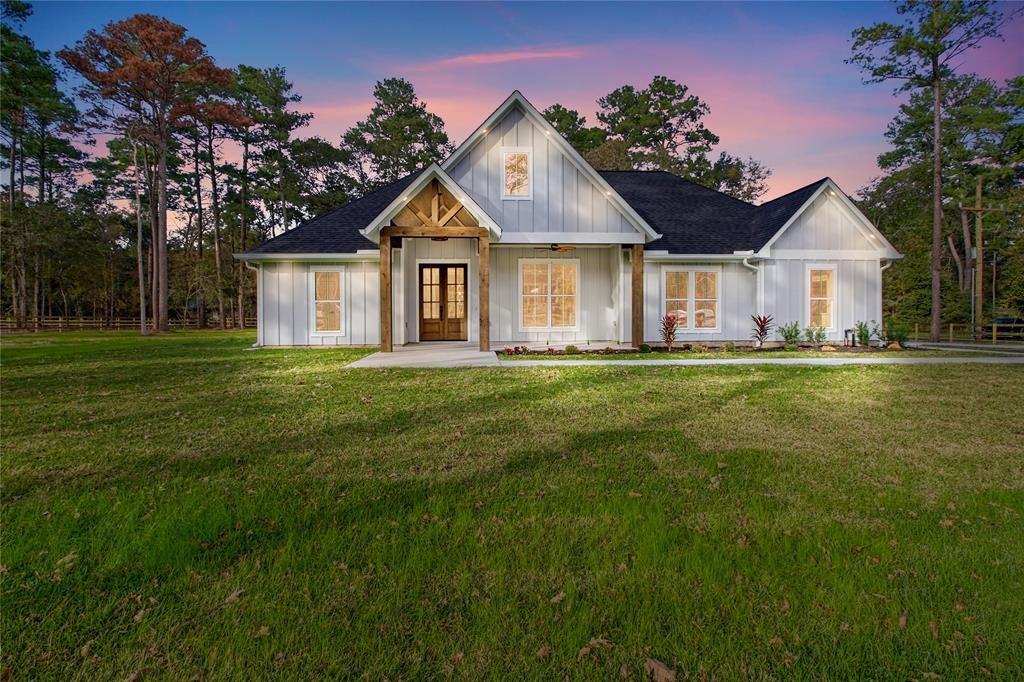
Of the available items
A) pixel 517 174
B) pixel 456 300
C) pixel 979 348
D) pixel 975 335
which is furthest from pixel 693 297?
pixel 975 335

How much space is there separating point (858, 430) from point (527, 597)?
4682 mm

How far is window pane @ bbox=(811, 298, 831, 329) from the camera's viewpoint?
48.3ft

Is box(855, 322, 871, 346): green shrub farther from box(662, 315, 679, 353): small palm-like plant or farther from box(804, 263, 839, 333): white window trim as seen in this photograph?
box(662, 315, 679, 353): small palm-like plant

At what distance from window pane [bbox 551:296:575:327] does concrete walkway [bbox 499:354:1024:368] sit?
4.22 m

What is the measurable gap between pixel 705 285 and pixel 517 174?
6.62 m

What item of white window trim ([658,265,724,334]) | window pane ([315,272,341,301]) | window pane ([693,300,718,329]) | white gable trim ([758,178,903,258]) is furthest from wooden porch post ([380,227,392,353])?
white gable trim ([758,178,903,258])

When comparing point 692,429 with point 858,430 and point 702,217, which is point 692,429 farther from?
point 702,217

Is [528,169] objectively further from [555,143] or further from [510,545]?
[510,545]

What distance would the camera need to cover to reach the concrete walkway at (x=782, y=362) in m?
10.2

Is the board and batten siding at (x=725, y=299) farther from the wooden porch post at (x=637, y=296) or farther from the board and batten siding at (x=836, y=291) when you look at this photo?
the wooden porch post at (x=637, y=296)

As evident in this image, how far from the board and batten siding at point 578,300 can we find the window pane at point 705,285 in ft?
8.26

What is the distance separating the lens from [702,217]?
55.0 ft

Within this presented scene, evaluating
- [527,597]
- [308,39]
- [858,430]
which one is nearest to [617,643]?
[527,597]

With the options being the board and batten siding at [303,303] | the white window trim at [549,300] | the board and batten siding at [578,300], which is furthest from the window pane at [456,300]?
the board and batten siding at [303,303]
